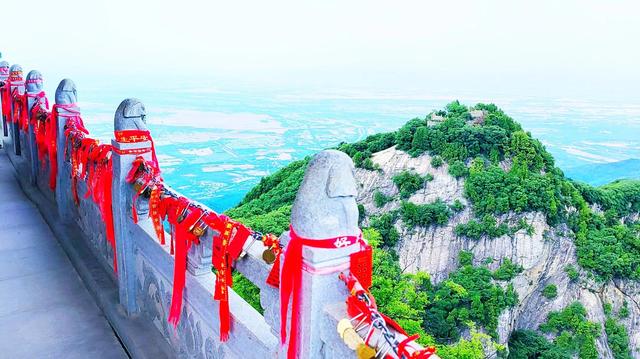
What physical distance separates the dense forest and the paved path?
61.2ft

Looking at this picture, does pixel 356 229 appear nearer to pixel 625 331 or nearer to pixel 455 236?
pixel 455 236

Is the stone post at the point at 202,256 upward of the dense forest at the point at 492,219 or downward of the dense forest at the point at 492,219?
upward

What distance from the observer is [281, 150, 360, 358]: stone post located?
1251 mm

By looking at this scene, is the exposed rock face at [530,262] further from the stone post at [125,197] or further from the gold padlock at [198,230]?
the gold padlock at [198,230]

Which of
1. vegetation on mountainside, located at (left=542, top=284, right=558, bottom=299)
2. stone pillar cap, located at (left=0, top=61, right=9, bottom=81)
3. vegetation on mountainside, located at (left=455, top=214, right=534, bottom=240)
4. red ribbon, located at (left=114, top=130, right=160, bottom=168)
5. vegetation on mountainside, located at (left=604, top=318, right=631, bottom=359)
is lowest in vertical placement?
vegetation on mountainside, located at (left=604, top=318, right=631, bottom=359)

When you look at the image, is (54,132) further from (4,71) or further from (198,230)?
(4,71)

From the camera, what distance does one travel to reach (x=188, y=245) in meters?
2.12

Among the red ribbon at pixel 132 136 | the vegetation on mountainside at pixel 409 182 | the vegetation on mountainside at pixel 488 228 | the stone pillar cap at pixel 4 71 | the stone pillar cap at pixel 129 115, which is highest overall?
the stone pillar cap at pixel 4 71

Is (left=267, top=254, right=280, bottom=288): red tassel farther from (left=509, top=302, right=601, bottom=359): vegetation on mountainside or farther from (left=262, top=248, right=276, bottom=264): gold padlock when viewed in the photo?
(left=509, top=302, right=601, bottom=359): vegetation on mountainside

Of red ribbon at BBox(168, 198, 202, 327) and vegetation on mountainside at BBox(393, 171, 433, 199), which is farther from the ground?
red ribbon at BBox(168, 198, 202, 327)

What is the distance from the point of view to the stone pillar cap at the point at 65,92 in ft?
12.4

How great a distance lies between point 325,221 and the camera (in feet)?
4.12

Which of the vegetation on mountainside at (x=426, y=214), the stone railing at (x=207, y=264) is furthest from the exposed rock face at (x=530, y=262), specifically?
the stone railing at (x=207, y=264)

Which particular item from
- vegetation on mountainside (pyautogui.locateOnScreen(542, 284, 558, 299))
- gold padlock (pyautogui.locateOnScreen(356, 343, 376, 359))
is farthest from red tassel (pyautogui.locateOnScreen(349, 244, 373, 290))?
vegetation on mountainside (pyautogui.locateOnScreen(542, 284, 558, 299))
